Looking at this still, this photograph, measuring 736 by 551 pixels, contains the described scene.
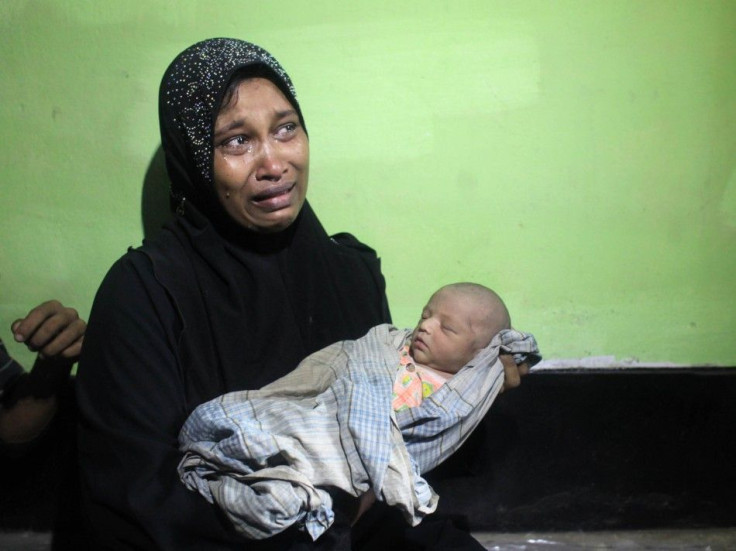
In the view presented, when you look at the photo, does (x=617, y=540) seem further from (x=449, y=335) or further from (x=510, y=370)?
(x=449, y=335)

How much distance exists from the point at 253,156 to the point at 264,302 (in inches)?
14.1

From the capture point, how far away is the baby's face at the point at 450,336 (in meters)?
1.77

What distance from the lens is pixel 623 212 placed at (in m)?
2.26

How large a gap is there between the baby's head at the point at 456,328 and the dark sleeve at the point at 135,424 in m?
0.60

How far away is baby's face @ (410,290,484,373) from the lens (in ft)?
5.80

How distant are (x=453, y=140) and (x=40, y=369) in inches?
52.9

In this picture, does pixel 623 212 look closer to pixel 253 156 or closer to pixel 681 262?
Answer: pixel 681 262

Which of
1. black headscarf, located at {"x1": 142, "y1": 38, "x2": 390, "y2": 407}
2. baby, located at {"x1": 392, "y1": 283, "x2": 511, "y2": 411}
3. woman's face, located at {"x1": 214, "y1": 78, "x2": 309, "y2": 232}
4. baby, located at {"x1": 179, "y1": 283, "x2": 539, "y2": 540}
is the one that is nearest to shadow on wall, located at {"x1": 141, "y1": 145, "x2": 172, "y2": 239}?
black headscarf, located at {"x1": 142, "y1": 38, "x2": 390, "y2": 407}

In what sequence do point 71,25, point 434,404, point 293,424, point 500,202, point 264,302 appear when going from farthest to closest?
point 500,202 → point 71,25 → point 264,302 → point 434,404 → point 293,424

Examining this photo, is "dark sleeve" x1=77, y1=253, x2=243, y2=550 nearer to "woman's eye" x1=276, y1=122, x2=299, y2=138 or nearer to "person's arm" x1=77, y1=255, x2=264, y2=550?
"person's arm" x1=77, y1=255, x2=264, y2=550

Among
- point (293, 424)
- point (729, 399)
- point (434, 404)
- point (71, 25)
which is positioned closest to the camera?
point (293, 424)

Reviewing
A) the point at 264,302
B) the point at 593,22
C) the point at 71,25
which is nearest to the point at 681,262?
the point at 593,22

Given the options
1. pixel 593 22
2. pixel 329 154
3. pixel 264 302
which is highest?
pixel 593 22

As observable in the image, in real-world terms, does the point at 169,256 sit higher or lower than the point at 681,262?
higher
